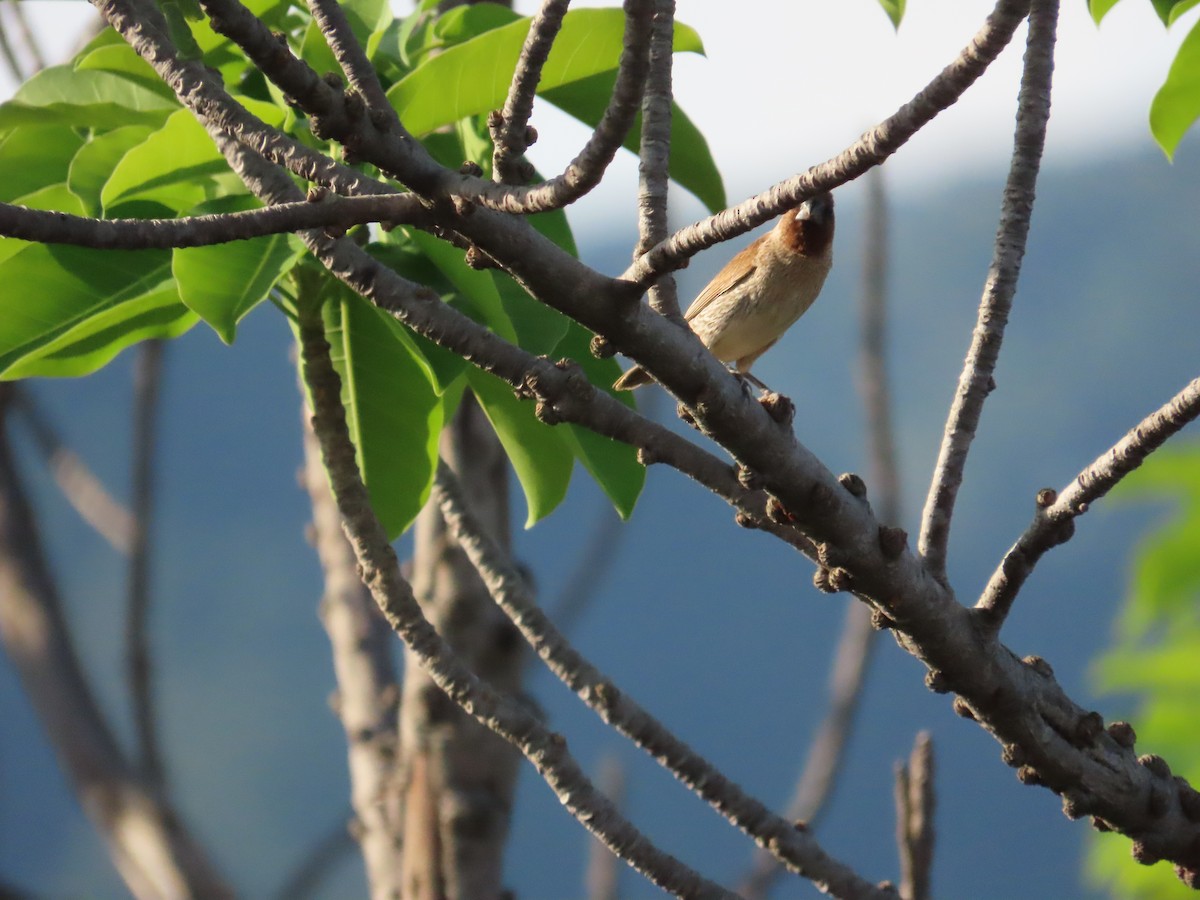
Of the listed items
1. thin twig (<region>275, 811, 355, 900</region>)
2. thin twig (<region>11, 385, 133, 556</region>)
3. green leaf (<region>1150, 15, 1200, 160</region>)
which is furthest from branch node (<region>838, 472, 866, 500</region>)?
thin twig (<region>11, 385, 133, 556</region>)

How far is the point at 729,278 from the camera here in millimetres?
3070

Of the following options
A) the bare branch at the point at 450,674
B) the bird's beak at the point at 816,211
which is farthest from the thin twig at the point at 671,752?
the bird's beak at the point at 816,211

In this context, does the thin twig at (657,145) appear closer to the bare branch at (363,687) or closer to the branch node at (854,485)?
the branch node at (854,485)

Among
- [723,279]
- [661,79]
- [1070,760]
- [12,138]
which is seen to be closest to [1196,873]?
[1070,760]

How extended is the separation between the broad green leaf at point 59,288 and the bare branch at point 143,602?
113 cm

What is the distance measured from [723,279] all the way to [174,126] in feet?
5.84

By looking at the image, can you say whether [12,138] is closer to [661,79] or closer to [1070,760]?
[661,79]

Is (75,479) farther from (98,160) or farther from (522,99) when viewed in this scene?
(522,99)

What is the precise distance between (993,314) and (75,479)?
2.34 m

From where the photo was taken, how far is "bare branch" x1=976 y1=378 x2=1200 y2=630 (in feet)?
4.01

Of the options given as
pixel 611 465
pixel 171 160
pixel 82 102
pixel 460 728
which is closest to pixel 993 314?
pixel 611 465

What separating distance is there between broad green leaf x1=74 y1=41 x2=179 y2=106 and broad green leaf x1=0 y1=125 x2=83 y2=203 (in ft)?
0.33

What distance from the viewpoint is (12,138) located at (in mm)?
1701

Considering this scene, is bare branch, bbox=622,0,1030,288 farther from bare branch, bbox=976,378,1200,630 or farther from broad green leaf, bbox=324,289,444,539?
broad green leaf, bbox=324,289,444,539
